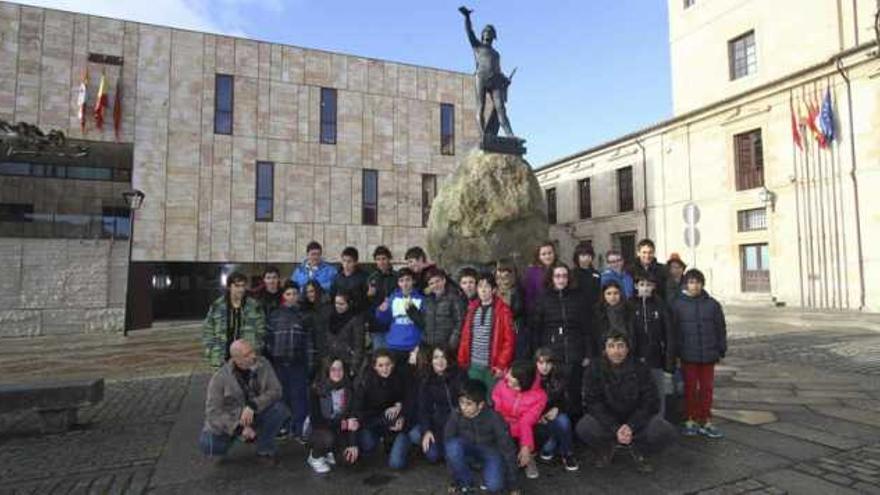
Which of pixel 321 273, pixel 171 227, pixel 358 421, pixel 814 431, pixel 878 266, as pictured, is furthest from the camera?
pixel 171 227

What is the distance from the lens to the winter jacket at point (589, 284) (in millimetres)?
5285

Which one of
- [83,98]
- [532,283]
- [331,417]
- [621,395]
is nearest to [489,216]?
[532,283]

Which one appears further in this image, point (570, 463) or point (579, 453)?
point (579, 453)

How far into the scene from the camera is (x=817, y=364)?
28.7 ft

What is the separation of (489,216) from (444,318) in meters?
3.58

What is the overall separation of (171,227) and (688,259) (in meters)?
22.9

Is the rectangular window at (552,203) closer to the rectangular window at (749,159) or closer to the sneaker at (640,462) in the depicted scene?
the rectangular window at (749,159)

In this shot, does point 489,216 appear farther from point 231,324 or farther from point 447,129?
point 447,129

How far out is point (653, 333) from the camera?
17.0 ft

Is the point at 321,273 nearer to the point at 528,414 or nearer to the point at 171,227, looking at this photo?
the point at 528,414

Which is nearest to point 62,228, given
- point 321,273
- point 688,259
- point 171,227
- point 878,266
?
point 171,227

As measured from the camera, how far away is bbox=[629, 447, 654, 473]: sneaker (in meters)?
4.27

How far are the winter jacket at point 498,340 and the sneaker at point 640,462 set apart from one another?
50.2 inches

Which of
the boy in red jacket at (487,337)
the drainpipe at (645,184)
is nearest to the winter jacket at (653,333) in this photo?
the boy in red jacket at (487,337)
